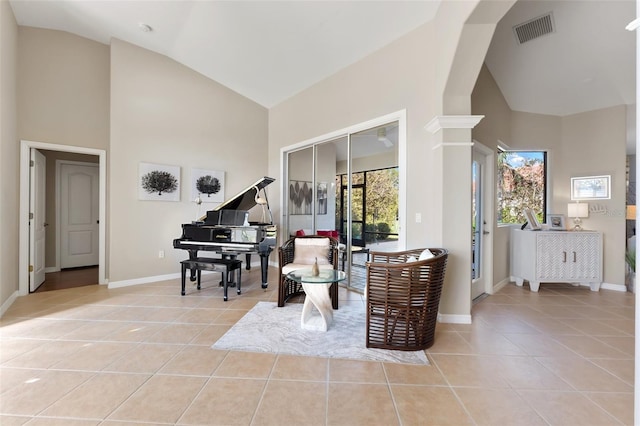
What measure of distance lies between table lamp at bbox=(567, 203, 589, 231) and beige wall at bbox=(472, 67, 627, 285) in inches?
5.1

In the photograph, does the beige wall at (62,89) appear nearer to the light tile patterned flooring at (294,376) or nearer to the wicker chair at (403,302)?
the light tile patterned flooring at (294,376)

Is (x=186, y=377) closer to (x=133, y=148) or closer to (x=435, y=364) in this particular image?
(x=435, y=364)

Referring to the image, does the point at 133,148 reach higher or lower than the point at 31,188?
higher

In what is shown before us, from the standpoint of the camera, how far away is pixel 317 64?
4.36m

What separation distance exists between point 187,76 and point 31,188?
2.87m

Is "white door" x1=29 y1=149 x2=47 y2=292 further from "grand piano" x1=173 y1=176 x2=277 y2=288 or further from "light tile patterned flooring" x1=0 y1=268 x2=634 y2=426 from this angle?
"grand piano" x1=173 y1=176 x2=277 y2=288

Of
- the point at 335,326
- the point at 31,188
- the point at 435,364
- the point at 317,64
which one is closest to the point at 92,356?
the point at 335,326

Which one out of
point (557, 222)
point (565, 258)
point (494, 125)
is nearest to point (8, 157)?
point (494, 125)

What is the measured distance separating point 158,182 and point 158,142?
665 mm

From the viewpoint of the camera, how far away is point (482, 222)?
13.2ft

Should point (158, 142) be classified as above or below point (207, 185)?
above

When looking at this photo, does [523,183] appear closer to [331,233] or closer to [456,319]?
[456,319]

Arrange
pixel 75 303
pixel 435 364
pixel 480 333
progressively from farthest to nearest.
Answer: pixel 75 303
pixel 480 333
pixel 435 364

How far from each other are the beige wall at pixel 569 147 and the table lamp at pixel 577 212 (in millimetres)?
130
